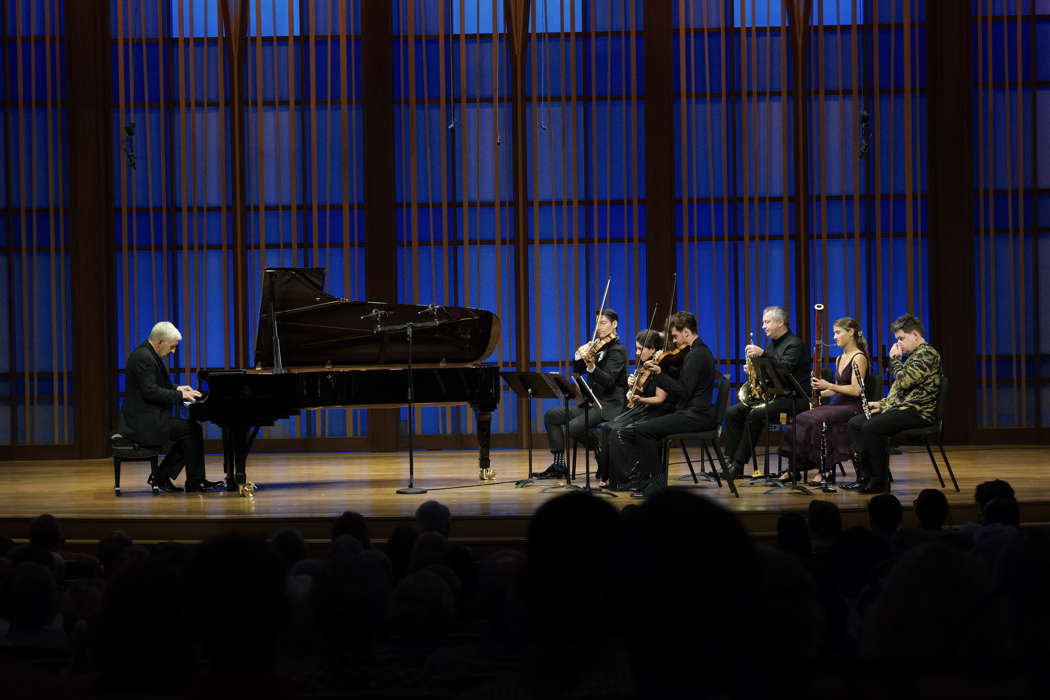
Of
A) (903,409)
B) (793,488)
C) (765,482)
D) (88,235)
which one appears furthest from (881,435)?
(88,235)

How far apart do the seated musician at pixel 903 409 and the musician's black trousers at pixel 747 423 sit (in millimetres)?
741

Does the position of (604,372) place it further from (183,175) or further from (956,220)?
(183,175)

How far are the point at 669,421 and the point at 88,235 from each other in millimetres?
6194

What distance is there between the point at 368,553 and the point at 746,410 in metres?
5.48

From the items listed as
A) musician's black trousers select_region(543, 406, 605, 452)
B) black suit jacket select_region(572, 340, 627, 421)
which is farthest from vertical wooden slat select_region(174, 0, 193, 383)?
black suit jacket select_region(572, 340, 627, 421)

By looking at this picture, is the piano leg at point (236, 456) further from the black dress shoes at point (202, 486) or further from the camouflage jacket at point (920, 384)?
the camouflage jacket at point (920, 384)

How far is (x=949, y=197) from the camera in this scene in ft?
33.4

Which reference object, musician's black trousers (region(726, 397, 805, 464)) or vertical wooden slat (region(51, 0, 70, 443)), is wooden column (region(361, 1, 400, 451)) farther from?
musician's black trousers (region(726, 397, 805, 464))

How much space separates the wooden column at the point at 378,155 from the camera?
1038 cm

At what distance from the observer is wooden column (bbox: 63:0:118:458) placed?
33.1 feet

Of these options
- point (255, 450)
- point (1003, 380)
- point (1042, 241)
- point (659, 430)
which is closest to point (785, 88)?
point (1042, 241)

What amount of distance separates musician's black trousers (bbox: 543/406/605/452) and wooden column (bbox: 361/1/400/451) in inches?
97.0

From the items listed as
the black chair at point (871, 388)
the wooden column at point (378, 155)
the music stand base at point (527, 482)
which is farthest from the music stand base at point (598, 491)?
the wooden column at point (378, 155)

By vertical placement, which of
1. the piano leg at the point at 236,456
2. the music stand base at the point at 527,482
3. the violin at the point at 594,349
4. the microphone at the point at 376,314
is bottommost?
the music stand base at the point at 527,482
